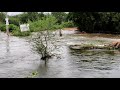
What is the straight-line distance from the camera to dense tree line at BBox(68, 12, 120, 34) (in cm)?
3066

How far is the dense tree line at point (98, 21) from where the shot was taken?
101ft

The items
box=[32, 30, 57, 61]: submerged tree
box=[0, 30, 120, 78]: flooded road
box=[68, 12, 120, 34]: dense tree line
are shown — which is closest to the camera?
box=[0, 30, 120, 78]: flooded road

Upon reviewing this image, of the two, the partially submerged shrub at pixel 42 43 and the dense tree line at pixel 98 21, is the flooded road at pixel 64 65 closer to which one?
the partially submerged shrub at pixel 42 43

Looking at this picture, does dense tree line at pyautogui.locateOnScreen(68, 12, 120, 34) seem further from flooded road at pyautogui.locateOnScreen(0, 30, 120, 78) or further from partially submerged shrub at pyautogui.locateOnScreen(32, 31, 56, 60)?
partially submerged shrub at pyautogui.locateOnScreen(32, 31, 56, 60)

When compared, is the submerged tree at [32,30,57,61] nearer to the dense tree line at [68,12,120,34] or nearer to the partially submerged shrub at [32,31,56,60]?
the partially submerged shrub at [32,31,56,60]

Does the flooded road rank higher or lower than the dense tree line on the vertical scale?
lower

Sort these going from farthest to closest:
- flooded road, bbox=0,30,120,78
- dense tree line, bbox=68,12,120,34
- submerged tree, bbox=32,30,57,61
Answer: dense tree line, bbox=68,12,120,34
submerged tree, bbox=32,30,57,61
flooded road, bbox=0,30,120,78

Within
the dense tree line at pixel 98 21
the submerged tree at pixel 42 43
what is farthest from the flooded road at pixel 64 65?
the dense tree line at pixel 98 21

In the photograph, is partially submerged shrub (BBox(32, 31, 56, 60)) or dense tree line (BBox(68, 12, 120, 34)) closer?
partially submerged shrub (BBox(32, 31, 56, 60))

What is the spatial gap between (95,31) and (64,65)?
815 inches

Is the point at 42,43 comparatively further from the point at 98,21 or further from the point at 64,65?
the point at 98,21

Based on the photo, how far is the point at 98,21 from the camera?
32188 millimetres

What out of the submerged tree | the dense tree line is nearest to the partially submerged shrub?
the submerged tree
